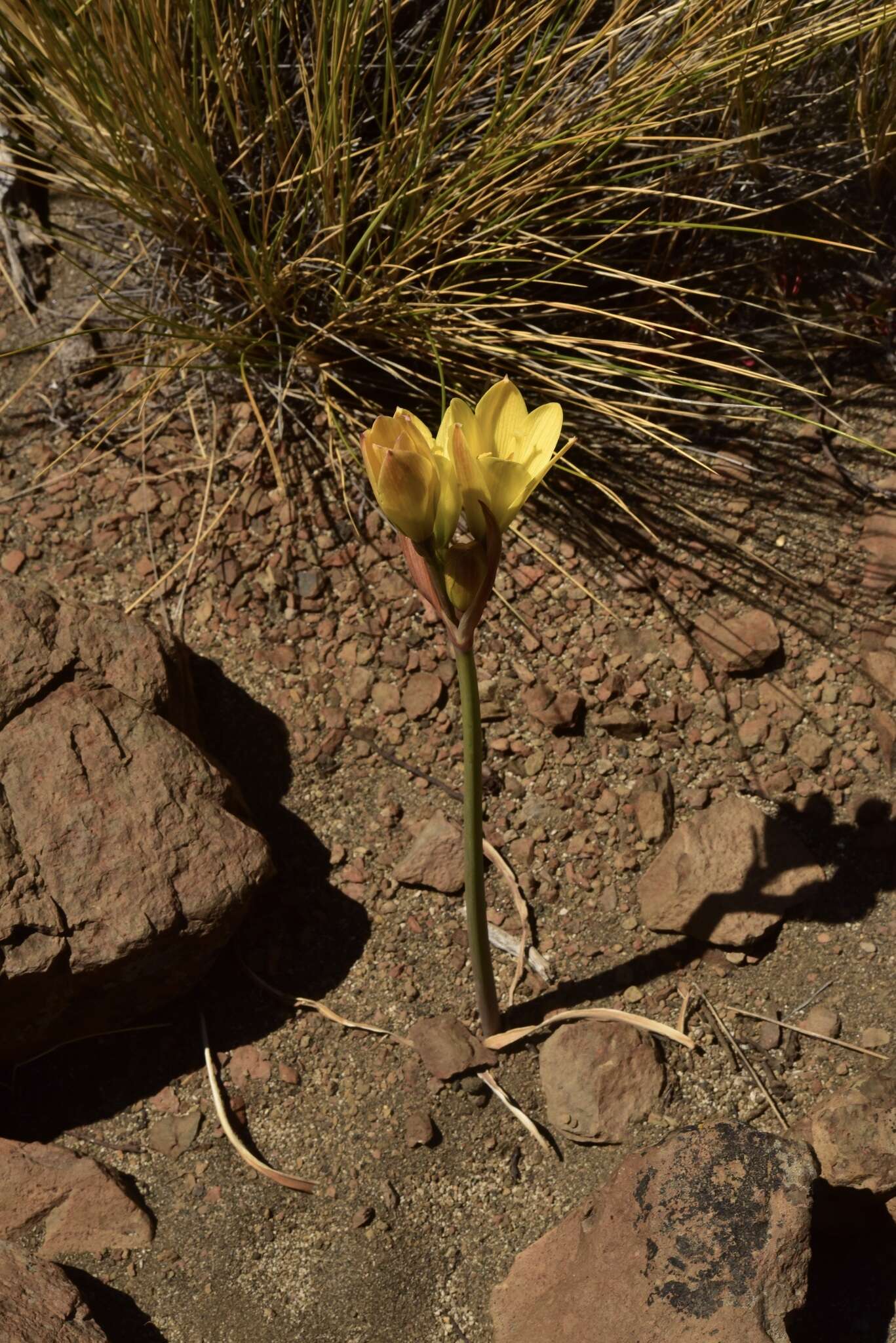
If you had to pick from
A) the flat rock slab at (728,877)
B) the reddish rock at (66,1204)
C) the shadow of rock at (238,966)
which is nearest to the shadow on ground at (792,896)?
the flat rock slab at (728,877)

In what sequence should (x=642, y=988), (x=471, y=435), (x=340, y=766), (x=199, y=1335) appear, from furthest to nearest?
1. (x=340, y=766)
2. (x=642, y=988)
3. (x=199, y=1335)
4. (x=471, y=435)

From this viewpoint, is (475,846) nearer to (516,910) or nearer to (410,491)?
(516,910)

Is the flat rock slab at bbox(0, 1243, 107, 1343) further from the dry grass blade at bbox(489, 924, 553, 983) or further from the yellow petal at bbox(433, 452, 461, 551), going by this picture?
the yellow petal at bbox(433, 452, 461, 551)

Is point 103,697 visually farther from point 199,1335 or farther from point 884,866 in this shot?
point 884,866

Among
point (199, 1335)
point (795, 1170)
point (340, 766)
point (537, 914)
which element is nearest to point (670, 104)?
point (340, 766)

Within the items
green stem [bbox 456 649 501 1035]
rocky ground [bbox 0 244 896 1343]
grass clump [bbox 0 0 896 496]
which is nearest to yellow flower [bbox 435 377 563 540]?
green stem [bbox 456 649 501 1035]

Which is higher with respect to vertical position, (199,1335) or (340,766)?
(340,766)

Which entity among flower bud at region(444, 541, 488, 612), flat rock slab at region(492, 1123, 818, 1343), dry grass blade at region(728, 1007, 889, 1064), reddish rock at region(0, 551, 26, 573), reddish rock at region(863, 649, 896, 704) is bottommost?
dry grass blade at region(728, 1007, 889, 1064)
